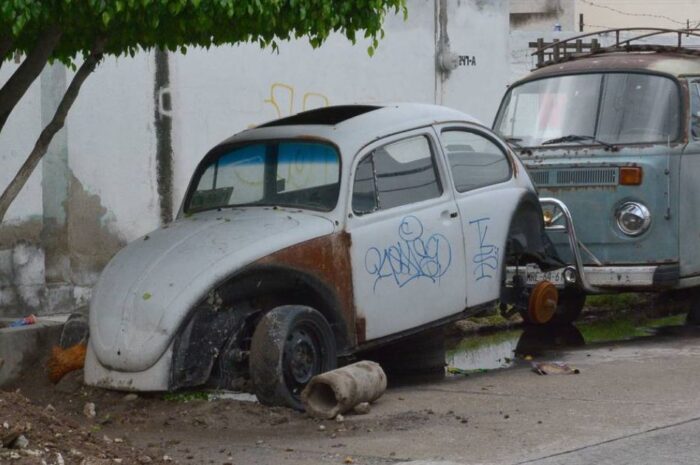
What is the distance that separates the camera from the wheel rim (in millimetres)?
8266

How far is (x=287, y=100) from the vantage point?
14.9m

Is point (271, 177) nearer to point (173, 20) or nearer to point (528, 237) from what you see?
point (173, 20)

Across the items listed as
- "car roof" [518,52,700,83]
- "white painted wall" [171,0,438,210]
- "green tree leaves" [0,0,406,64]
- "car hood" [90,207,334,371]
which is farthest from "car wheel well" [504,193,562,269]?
"white painted wall" [171,0,438,210]

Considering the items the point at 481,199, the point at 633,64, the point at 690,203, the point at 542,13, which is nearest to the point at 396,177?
the point at 481,199

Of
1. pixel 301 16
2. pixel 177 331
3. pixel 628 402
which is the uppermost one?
pixel 301 16

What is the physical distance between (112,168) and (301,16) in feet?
17.8

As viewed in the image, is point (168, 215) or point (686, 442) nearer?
point (686, 442)

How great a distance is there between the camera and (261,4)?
8203mm

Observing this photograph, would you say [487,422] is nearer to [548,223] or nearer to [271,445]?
[271,445]

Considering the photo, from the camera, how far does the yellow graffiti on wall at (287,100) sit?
14742 millimetres

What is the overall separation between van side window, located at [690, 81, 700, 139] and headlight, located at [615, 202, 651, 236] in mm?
825

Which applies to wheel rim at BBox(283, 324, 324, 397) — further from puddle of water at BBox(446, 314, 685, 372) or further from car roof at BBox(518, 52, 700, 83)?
car roof at BBox(518, 52, 700, 83)

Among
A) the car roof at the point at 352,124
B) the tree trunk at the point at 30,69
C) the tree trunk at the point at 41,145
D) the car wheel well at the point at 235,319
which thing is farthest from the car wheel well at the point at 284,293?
the tree trunk at the point at 30,69

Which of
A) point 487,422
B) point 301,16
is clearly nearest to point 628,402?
point 487,422
